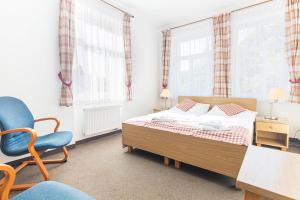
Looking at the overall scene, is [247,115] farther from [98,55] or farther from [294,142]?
[98,55]

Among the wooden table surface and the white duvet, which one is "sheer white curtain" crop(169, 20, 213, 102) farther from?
the wooden table surface

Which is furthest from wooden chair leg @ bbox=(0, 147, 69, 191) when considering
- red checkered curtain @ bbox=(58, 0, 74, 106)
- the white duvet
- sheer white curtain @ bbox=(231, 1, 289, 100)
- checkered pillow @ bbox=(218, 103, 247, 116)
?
sheer white curtain @ bbox=(231, 1, 289, 100)

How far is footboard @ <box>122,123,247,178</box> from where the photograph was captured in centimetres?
182

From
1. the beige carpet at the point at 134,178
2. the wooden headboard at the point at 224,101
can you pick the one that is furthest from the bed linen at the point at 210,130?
the wooden headboard at the point at 224,101

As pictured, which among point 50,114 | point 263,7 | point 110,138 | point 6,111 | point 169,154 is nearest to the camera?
point 6,111

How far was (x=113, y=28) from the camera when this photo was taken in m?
3.51

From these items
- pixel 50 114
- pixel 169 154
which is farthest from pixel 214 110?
pixel 50 114

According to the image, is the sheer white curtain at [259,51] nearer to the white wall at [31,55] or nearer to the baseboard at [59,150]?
the baseboard at [59,150]

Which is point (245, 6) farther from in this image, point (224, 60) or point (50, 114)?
point (50, 114)

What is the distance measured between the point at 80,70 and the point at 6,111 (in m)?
1.30

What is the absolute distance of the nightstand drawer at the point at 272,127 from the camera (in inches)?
106

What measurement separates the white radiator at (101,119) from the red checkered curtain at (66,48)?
482 millimetres

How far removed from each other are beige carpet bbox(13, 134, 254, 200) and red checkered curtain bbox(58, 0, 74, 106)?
0.99m

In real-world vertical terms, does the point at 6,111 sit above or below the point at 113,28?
below
